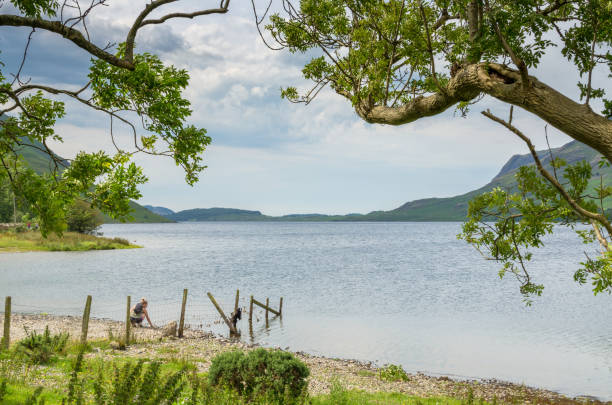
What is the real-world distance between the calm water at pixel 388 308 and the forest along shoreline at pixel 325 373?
2.37 m

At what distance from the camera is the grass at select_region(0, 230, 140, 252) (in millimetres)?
73062

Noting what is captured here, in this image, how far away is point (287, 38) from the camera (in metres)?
11.7

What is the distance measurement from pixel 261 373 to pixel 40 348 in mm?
8796

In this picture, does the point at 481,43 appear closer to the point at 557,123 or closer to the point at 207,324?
the point at 557,123

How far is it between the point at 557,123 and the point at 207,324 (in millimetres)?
28408

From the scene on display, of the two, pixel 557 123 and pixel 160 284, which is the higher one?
pixel 557 123

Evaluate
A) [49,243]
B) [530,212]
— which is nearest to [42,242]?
[49,243]

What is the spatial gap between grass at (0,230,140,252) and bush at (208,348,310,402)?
73417 millimetres

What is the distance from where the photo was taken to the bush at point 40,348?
14.0m

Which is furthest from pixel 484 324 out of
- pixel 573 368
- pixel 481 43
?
pixel 481 43

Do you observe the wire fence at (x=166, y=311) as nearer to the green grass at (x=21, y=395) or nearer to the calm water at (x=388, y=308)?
the calm water at (x=388, y=308)

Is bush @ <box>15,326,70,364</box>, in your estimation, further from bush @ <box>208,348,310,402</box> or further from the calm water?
the calm water

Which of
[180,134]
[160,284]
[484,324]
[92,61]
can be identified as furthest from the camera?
[160,284]

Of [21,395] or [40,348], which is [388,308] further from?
[21,395]
